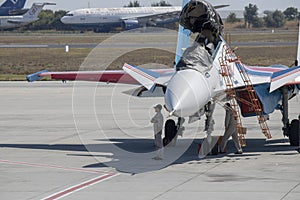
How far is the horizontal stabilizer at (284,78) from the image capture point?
66.7ft

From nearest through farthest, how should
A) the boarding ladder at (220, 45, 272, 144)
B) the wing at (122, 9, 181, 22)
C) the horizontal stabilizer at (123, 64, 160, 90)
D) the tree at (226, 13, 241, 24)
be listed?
the boarding ladder at (220, 45, 272, 144)
the horizontal stabilizer at (123, 64, 160, 90)
the wing at (122, 9, 181, 22)
the tree at (226, 13, 241, 24)

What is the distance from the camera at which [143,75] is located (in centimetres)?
2214

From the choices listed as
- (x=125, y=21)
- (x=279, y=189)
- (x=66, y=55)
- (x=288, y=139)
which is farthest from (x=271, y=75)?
(x=125, y=21)

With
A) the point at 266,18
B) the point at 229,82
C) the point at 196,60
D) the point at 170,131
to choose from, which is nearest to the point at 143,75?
the point at 170,131

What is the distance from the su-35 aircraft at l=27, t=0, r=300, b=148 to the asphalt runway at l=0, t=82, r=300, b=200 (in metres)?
1.21

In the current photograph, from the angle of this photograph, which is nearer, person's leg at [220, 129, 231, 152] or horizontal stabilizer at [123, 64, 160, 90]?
person's leg at [220, 129, 231, 152]

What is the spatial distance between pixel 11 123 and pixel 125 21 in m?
103

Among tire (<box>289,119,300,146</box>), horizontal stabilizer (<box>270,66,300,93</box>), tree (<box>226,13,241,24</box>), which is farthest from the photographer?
tree (<box>226,13,241,24</box>)

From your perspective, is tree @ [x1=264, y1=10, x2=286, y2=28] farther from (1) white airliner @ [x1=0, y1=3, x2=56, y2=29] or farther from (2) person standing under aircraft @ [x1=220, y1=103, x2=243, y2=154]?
(2) person standing under aircraft @ [x1=220, y1=103, x2=243, y2=154]

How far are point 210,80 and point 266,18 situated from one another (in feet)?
471

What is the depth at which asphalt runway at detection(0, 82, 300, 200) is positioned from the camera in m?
16.0

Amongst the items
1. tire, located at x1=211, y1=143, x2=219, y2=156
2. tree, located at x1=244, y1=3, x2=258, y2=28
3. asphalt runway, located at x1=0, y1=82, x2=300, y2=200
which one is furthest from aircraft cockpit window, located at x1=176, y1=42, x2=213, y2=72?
tree, located at x1=244, y1=3, x2=258, y2=28

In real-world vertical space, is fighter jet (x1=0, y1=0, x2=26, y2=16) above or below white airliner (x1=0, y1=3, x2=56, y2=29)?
above

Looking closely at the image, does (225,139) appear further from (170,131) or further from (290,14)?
(290,14)
